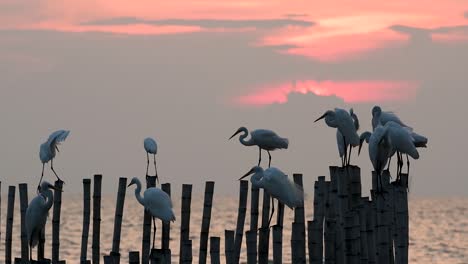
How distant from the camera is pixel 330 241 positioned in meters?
15.0

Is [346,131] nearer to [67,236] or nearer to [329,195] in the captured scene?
[329,195]

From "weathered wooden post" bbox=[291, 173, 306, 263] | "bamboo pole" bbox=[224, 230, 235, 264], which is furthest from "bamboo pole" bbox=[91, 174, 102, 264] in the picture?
"weathered wooden post" bbox=[291, 173, 306, 263]

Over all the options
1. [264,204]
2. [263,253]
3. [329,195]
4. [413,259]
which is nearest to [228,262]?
[263,253]

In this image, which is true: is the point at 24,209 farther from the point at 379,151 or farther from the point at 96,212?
the point at 379,151

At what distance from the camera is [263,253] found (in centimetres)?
1526

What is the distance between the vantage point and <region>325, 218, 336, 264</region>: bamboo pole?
49.2 feet

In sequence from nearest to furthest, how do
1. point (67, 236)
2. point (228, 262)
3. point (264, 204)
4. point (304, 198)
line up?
point (228, 262)
point (304, 198)
point (264, 204)
point (67, 236)

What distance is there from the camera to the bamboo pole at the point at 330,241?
14992 mm

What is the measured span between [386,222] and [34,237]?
518 cm

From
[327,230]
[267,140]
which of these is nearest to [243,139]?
[267,140]

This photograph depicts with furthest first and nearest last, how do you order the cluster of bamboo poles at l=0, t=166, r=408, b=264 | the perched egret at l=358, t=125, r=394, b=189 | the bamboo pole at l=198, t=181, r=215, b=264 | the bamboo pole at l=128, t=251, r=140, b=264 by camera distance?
the bamboo pole at l=198, t=181, r=215, b=264 → the perched egret at l=358, t=125, r=394, b=189 → the cluster of bamboo poles at l=0, t=166, r=408, b=264 → the bamboo pole at l=128, t=251, r=140, b=264

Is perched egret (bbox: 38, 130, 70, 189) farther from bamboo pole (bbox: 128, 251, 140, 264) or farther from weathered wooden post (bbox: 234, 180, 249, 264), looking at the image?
bamboo pole (bbox: 128, 251, 140, 264)

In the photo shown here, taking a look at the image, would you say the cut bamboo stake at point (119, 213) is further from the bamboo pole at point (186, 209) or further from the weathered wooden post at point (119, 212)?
the bamboo pole at point (186, 209)

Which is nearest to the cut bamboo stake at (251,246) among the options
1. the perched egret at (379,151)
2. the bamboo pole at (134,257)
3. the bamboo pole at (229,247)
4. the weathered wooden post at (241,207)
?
the bamboo pole at (229,247)
